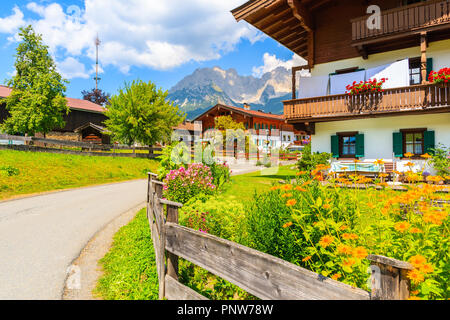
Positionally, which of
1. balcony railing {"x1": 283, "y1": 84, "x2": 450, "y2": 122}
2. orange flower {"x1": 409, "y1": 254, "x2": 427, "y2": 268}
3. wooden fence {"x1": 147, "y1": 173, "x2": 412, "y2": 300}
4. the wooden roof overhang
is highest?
the wooden roof overhang

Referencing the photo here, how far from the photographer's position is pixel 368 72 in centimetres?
1415

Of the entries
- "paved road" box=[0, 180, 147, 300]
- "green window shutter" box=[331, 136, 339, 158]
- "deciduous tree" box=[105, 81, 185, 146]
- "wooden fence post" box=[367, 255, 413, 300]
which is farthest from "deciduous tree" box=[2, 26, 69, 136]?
"wooden fence post" box=[367, 255, 413, 300]

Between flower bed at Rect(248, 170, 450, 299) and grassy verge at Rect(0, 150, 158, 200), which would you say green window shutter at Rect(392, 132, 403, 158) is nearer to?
flower bed at Rect(248, 170, 450, 299)

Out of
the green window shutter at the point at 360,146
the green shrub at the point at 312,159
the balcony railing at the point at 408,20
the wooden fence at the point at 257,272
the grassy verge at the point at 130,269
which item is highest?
the balcony railing at the point at 408,20

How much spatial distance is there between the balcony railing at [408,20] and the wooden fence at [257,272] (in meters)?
14.2

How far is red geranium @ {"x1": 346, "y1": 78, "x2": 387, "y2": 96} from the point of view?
12.9 metres

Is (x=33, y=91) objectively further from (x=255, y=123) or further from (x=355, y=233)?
(x=255, y=123)

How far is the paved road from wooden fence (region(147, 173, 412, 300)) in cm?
182

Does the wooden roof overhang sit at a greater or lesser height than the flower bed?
greater

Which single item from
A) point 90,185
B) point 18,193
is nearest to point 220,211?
point 18,193

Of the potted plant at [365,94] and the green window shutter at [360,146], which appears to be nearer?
the potted plant at [365,94]

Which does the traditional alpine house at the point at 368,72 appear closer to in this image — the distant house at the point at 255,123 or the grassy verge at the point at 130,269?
the grassy verge at the point at 130,269

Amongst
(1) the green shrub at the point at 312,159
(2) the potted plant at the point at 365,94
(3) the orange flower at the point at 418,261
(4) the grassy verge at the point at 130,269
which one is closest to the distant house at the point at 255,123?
(1) the green shrub at the point at 312,159

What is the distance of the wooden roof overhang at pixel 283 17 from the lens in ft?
46.3
